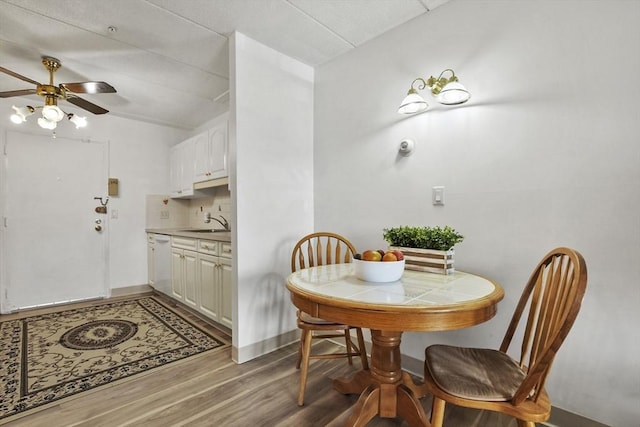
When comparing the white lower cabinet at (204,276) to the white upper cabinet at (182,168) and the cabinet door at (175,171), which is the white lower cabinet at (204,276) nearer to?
the white upper cabinet at (182,168)

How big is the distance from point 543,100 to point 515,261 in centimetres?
85

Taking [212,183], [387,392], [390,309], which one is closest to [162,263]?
[212,183]

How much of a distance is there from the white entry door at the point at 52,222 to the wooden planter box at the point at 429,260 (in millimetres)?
3890

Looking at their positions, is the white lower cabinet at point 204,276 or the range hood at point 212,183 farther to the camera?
the range hood at point 212,183

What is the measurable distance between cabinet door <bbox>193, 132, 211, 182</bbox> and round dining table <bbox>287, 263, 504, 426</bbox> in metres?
2.32

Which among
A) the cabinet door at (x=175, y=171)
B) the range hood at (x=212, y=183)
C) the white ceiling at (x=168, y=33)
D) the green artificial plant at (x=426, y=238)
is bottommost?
the green artificial plant at (x=426, y=238)

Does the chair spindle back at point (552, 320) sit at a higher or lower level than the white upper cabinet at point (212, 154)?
lower

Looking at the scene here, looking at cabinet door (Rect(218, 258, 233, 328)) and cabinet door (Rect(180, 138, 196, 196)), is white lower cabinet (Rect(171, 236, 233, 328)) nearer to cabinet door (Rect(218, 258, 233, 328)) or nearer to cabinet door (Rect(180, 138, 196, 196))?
cabinet door (Rect(218, 258, 233, 328))

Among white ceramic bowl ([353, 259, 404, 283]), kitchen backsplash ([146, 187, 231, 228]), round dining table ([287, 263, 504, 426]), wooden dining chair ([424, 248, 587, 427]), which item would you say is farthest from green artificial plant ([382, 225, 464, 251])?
kitchen backsplash ([146, 187, 231, 228])

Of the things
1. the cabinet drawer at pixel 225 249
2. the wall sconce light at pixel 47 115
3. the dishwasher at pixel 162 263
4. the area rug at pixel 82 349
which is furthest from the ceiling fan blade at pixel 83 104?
the area rug at pixel 82 349

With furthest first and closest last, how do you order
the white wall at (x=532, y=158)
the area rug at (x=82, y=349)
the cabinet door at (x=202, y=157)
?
the cabinet door at (x=202, y=157)
the area rug at (x=82, y=349)
the white wall at (x=532, y=158)

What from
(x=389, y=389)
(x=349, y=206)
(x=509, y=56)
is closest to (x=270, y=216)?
(x=349, y=206)

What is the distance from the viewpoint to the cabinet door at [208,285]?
2756mm

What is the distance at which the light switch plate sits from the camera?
1.94 meters
